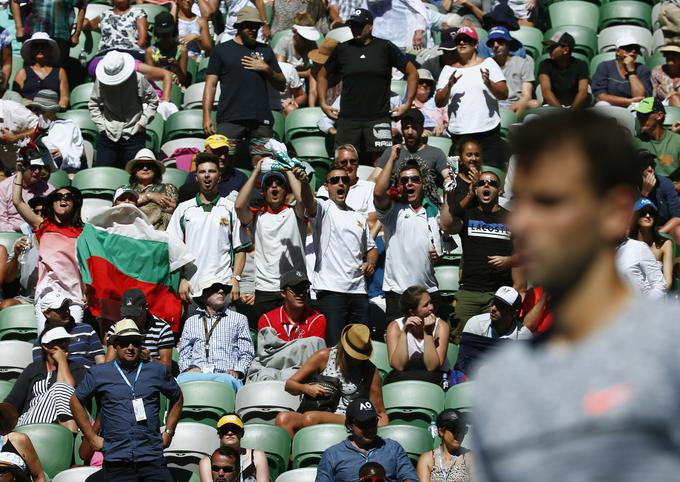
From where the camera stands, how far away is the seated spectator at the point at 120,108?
1127cm

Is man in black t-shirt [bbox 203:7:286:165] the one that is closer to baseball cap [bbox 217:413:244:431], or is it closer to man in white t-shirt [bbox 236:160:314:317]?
man in white t-shirt [bbox 236:160:314:317]

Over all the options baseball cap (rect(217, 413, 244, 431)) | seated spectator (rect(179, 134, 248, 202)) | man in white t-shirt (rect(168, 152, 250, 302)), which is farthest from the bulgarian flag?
baseball cap (rect(217, 413, 244, 431))

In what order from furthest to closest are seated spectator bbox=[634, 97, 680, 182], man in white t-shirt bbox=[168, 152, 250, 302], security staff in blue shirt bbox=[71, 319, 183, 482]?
seated spectator bbox=[634, 97, 680, 182] < man in white t-shirt bbox=[168, 152, 250, 302] < security staff in blue shirt bbox=[71, 319, 183, 482]

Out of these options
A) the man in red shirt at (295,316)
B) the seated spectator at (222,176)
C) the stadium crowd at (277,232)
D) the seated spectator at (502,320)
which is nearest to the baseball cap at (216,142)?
the seated spectator at (222,176)

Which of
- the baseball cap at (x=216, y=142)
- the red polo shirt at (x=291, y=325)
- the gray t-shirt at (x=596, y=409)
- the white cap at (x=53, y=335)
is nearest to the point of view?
the gray t-shirt at (x=596, y=409)

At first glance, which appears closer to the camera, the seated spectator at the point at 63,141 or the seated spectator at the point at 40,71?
the seated spectator at the point at 63,141

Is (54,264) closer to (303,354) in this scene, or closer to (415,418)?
(303,354)

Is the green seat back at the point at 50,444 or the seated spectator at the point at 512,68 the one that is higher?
the seated spectator at the point at 512,68

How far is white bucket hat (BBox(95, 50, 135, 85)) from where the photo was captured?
11289mm

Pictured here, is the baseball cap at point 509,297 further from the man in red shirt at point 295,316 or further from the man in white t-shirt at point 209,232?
the man in white t-shirt at point 209,232

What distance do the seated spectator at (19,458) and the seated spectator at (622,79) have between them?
6.64 metres

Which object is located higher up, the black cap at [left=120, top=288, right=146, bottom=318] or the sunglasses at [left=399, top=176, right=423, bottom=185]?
the sunglasses at [left=399, top=176, right=423, bottom=185]

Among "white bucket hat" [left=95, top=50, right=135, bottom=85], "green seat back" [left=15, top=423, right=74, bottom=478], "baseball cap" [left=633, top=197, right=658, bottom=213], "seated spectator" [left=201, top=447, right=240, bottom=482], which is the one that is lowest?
"green seat back" [left=15, top=423, right=74, bottom=478]

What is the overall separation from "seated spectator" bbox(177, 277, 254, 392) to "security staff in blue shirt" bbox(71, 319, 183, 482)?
110 cm
